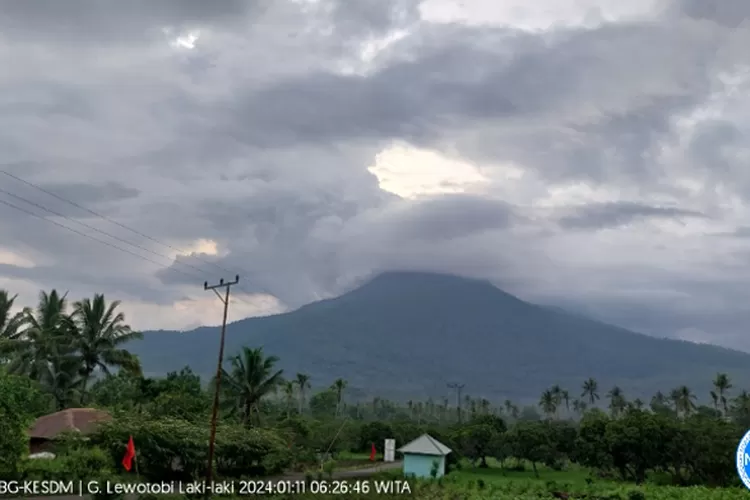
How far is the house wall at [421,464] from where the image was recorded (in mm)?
40656

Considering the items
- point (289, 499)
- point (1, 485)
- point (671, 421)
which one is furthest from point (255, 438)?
point (671, 421)

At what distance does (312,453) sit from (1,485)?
81.5 ft

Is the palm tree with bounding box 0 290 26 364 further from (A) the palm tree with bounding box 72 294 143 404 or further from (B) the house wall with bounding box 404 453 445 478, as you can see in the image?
(B) the house wall with bounding box 404 453 445 478

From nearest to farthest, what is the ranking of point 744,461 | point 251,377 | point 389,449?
1. point 744,461
2. point 251,377
3. point 389,449

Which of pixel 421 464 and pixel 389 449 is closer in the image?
pixel 421 464

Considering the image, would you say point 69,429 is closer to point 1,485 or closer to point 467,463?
point 1,485

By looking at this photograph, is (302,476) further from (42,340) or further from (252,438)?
(42,340)

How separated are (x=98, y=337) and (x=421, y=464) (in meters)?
21.2

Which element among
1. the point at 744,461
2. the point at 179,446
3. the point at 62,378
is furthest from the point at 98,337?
the point at 744,461

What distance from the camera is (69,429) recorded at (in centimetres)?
3503

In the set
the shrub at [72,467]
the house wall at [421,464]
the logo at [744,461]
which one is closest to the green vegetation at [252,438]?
the shrub at [72,467]

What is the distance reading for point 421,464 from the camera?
40844 mm

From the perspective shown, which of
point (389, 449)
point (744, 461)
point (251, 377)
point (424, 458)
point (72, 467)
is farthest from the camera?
point (389, 449)

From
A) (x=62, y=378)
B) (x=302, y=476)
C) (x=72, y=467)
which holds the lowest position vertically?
(x=302, y=476)
